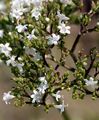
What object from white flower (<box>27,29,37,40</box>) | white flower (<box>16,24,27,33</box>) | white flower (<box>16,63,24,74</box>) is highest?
white flower (<box>16,24,27,33</box>)

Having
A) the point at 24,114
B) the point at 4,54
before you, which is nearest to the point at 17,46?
the point at 4,54

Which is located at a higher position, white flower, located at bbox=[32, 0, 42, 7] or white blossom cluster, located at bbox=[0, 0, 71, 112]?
white flower, located at bbox=[32, 0, 42, 7]

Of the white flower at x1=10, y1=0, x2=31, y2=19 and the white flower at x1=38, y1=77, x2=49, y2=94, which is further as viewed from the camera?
the white flower at x1=10, y1=0, x2=31, y2=19

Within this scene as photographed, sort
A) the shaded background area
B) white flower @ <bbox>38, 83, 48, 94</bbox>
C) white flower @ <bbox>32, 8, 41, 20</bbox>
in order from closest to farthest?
white flower @ <bbox>38, 83, 48, 94</bbox> < white flower @ <bbox>32, 8, 41, 20</bbox> < the shaded background area

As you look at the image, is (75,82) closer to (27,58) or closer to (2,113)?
(27,58)

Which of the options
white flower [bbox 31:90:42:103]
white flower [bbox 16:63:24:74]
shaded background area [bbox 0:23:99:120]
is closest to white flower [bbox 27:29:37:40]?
white flower [bbox 16:63:24:74]

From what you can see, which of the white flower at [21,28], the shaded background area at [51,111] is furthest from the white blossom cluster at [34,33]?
the shaded background area at [51,111]

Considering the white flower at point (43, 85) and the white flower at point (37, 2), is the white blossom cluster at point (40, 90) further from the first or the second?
the white flower at point (37, 2)

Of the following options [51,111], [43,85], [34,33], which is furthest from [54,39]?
[51,111]

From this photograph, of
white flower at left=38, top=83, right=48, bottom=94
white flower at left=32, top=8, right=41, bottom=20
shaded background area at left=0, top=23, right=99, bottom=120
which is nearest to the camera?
white flower at left=38, top=83, right=48, bottom=94

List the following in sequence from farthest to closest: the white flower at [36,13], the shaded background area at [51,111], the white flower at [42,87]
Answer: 1. the shaded background area at [51,111]
2. the white flower at [36,13]
3. the white flower at [42,87]

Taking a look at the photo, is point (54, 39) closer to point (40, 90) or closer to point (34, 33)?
point (34, 33)

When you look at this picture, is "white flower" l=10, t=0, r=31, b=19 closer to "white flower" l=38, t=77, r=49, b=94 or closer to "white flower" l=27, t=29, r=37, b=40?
"white flower" l=27, t=29, r=37, b=40
